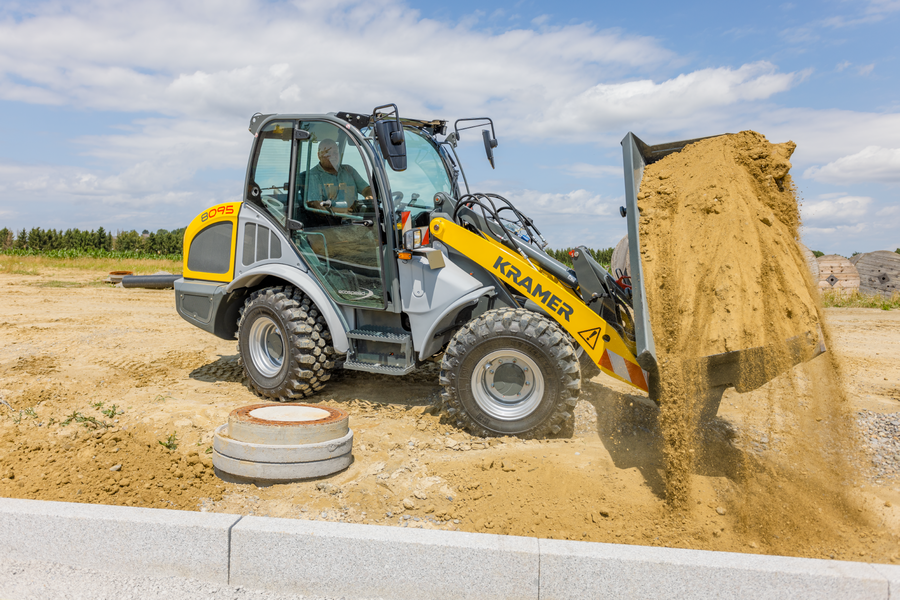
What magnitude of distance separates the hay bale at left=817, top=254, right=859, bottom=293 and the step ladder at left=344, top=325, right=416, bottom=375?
47.6 feet

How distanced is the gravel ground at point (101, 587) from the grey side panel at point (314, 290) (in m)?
2.89

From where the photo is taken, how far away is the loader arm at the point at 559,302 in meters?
4.57

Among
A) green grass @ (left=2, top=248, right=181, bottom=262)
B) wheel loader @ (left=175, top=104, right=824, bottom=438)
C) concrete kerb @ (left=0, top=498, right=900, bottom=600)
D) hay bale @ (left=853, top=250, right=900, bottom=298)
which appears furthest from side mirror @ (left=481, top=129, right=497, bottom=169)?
green grass @ (left=2, top=248, right=181, bottom=262)

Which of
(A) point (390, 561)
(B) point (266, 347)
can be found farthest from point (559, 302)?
(B) point (266, 347)

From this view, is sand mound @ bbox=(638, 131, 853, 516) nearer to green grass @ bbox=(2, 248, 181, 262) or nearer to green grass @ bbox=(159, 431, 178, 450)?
green grass @ bbox=(159, 431, 178, 450)

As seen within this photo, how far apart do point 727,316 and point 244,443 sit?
3.27m

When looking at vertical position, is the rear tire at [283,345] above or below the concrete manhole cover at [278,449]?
above

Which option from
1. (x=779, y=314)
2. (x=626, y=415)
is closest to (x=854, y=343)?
(x=626, y=415)

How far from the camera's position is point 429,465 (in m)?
4.28

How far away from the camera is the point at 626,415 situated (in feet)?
17.5

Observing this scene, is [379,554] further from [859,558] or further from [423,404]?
[423,404]

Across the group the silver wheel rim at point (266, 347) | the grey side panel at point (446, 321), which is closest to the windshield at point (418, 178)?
the grey side panel at point (446, 321)

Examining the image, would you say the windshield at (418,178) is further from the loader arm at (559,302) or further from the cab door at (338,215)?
the loader arm at (559,302)

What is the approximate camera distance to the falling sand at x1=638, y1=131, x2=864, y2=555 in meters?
3.69
